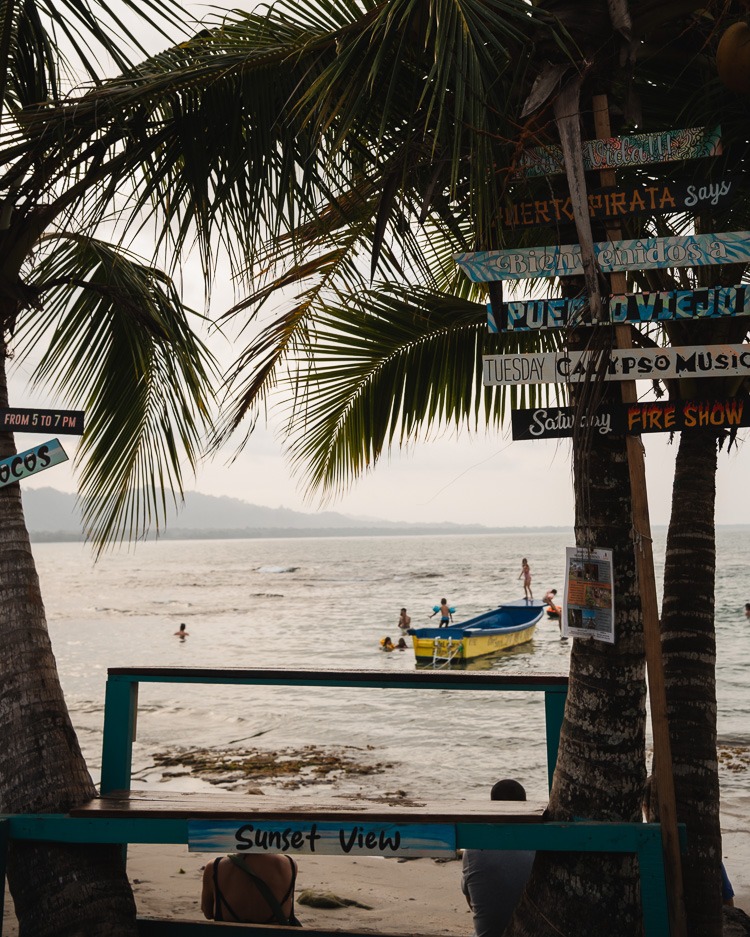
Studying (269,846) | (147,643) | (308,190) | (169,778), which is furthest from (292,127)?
(147,643)

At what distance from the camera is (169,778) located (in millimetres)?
12195

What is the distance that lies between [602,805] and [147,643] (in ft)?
100

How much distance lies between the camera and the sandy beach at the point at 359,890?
547 centimetres

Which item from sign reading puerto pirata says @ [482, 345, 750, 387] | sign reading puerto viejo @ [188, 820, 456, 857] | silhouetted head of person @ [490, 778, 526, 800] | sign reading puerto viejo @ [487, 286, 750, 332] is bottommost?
silhouetted head of person @ [490, 778, 526, 800]

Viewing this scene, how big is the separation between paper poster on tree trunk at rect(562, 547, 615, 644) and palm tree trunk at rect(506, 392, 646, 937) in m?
0.06

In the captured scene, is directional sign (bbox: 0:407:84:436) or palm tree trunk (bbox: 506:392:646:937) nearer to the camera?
palm tree trunk (bbox: 506:392:646:937)

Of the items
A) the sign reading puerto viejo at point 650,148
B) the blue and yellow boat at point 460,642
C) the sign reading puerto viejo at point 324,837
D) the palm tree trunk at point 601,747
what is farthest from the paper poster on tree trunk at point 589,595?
the blue and yellow boat at point 460,642

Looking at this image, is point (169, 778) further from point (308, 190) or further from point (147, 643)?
point (147, 643)

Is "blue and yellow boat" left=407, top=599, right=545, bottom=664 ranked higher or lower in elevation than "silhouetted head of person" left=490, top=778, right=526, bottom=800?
lower

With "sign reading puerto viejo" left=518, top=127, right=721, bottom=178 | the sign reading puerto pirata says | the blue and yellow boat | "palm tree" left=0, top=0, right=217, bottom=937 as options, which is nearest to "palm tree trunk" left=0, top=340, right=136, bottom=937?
"palm tree" left=0, top=0, right=217, bottom=937

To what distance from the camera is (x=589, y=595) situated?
3.35 metres

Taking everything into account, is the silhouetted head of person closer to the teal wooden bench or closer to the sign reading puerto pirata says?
the teal wooden bench

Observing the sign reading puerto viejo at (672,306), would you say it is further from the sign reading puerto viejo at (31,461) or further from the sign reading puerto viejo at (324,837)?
the sign reading puerto viejo at (31,461)

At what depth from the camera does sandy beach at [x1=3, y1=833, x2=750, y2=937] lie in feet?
18.0
